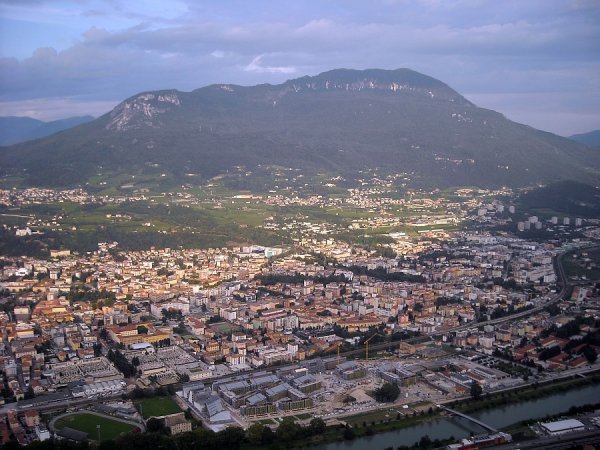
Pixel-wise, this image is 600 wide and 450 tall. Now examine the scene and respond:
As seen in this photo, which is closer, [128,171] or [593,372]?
[593,372]

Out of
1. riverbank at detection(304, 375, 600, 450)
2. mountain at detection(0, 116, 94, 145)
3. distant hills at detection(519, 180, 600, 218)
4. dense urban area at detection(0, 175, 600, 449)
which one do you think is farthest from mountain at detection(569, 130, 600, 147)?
riverbank at detection(304, 375, 600, 450)

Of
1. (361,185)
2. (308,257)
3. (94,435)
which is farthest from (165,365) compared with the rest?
(361,185)

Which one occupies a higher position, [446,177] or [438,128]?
[438,128]

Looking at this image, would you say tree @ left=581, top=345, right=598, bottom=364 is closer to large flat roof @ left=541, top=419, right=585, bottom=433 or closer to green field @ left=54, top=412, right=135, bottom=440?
large flat roof @ left=541, top=419, right=585, bottom=433

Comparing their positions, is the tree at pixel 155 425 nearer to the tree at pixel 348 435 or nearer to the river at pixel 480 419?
the river at pixel 480 419

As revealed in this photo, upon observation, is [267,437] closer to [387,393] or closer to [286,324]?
[387,393]

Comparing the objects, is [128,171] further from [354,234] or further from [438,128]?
[438,128]

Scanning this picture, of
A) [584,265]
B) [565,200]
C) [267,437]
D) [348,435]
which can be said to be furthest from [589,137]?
[267,437]
